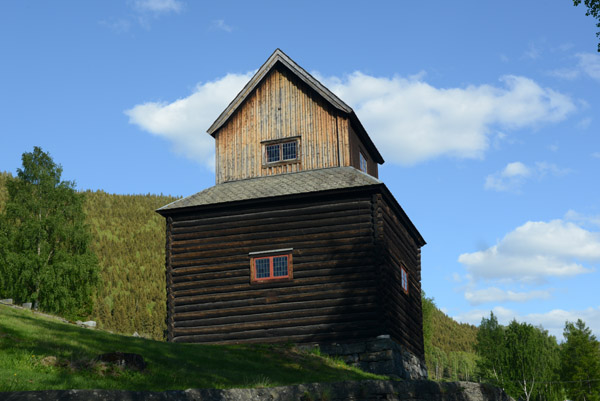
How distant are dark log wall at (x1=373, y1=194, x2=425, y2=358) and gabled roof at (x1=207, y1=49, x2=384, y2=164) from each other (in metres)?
4.46

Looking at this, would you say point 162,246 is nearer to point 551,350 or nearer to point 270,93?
point 551,350

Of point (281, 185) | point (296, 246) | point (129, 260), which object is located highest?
point (129, 260)

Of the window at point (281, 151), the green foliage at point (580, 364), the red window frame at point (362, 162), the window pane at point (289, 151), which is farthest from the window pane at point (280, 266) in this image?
the green foliage at point (580, 364)

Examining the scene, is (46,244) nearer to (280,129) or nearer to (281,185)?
(280,129)

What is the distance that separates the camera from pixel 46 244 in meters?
43.5

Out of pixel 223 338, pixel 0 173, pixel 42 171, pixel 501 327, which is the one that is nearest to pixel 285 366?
pixel 223 338

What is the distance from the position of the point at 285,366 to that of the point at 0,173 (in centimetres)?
11828

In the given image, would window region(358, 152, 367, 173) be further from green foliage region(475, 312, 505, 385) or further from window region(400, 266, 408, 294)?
green foliage region(475, 312, 505, 385)

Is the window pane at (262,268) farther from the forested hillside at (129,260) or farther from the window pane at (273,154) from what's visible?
the forested hillside at (129,260)

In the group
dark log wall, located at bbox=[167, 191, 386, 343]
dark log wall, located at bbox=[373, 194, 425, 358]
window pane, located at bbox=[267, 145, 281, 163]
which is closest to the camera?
dark log wall, located at bbox=[167, 191, 386, 343]

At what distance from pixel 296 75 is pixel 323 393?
1757 centimetres

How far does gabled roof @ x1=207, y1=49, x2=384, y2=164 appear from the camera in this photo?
90.8ft

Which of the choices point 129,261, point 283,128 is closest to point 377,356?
point 283,128

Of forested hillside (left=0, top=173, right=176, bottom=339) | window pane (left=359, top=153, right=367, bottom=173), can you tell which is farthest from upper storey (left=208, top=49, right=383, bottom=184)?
forested hillside (left=0, top=173, right=176, bottom=339)
